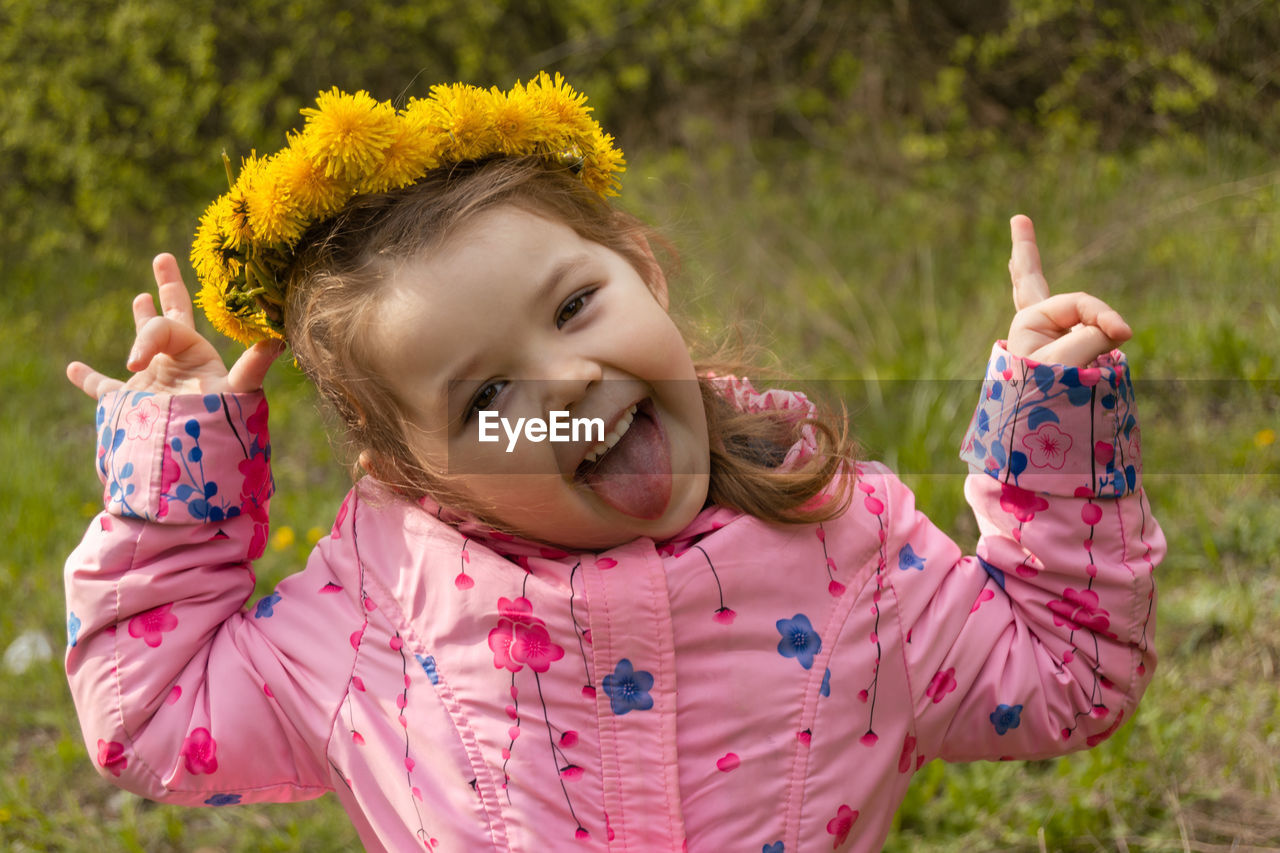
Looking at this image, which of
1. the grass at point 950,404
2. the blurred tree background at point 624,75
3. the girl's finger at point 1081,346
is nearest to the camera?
the girl's finger at point 1081,346

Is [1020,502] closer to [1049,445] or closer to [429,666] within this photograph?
[1049,445]

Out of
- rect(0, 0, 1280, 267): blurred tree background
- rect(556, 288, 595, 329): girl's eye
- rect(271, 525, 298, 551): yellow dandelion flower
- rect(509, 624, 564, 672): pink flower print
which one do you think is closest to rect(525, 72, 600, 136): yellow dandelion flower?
rect(556, 288, 595, 329): girl's eye

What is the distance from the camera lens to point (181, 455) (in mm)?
1433

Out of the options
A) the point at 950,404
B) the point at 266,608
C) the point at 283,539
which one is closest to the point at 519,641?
the point at 266,608

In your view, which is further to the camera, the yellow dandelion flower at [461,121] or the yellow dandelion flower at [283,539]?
the yellow dandelion flower at [283,539]

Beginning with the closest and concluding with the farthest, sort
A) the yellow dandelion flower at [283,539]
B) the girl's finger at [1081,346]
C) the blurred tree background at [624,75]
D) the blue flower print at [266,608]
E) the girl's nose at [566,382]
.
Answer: the girl's nose at [566,382], the girl's finger at [1081,346], the blue flower print at [266,608], the yellow dandelion flower at [283,539], the blurred tree background at [624,75]

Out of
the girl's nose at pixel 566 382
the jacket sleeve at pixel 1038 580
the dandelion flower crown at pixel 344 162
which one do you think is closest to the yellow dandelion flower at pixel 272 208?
the dandelion flower crown at pixel 344 162

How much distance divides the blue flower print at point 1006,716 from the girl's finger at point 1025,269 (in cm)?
49

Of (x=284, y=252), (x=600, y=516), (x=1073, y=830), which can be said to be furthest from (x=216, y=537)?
(x=1073, y=830)

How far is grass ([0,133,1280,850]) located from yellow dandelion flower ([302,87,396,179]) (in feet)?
2.07

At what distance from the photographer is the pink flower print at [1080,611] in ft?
4.54

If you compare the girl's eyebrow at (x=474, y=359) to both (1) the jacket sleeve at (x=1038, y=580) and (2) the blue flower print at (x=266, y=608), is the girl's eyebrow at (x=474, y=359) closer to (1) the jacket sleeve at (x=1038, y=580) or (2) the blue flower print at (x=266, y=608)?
(2) the blue flower print at (x=266, y=608)

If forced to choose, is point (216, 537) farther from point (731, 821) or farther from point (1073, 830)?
point (1073, 830)

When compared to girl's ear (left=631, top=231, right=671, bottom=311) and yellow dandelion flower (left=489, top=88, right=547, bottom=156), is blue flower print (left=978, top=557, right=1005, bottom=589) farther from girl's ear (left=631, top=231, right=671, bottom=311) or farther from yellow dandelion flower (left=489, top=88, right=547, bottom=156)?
yellow dandelion flower (left=489, top=88, right=547, bottom=156)
